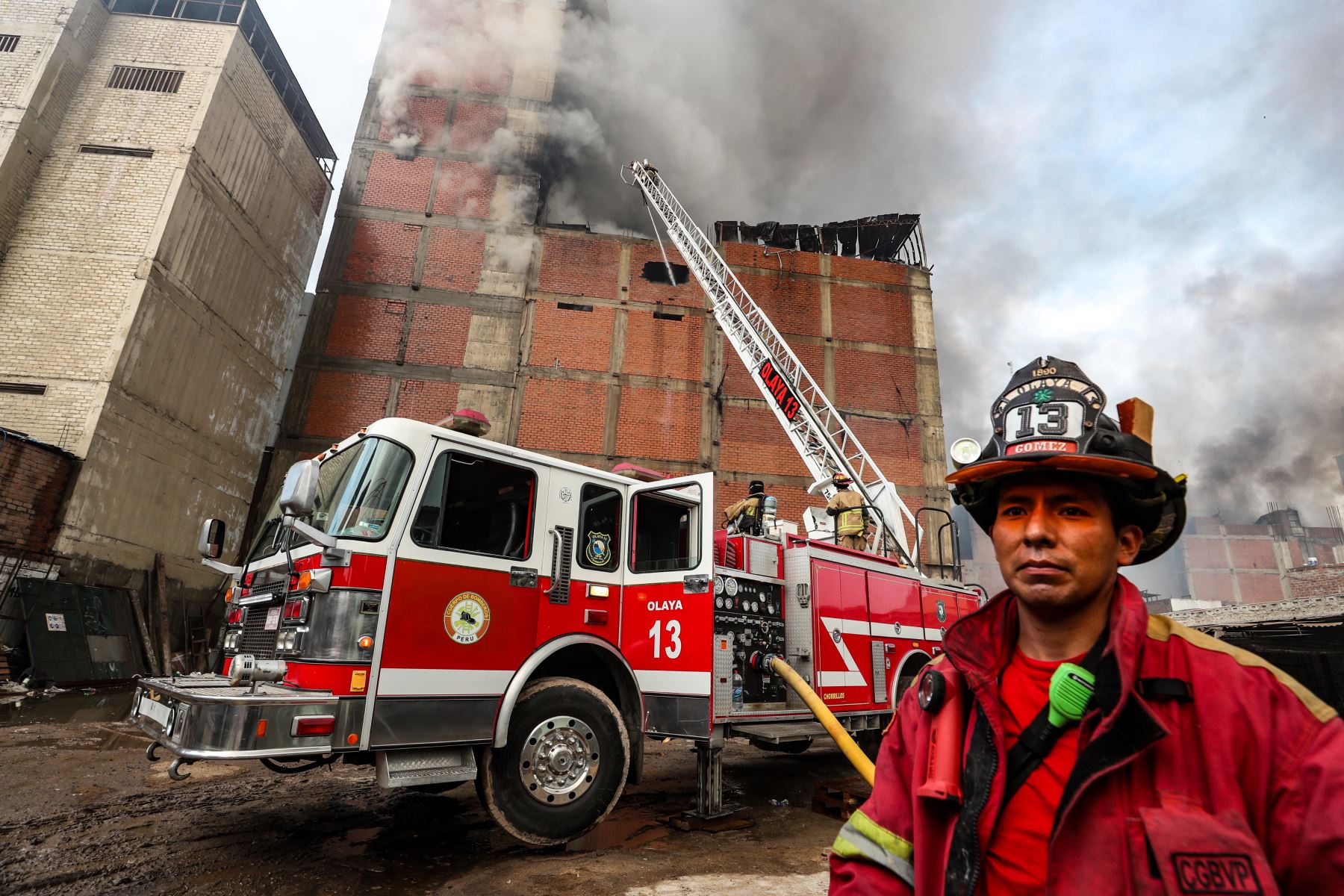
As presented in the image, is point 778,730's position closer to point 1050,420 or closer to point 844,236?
point 1050,420

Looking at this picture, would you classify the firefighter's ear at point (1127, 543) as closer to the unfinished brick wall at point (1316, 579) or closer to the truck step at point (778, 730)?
the truck step at point (778, 730)

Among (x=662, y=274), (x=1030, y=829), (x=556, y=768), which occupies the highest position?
(x=662, y=274)

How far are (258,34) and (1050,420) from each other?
2202 centimetres

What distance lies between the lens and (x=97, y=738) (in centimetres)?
721

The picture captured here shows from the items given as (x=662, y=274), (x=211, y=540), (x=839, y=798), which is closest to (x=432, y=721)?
(x=211, y=540)

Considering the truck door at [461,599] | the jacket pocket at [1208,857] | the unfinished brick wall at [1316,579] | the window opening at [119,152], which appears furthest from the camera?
the unfinished brick wall at [1316,579]

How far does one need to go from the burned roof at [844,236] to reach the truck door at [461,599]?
1756cm

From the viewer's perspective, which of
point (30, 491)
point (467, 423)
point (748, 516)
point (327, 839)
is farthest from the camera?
point (30, 491)

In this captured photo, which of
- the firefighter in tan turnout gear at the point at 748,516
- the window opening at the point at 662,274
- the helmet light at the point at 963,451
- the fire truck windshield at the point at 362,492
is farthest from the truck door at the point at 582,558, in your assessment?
the window opening at the point at 662,274

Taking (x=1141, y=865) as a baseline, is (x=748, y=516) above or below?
above

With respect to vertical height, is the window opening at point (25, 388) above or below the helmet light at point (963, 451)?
above

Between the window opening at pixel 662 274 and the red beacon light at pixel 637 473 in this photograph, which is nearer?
the red beacon light at pixel 637 473

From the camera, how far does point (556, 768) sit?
4309 millimetres

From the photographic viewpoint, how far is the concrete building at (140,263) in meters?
12.2
